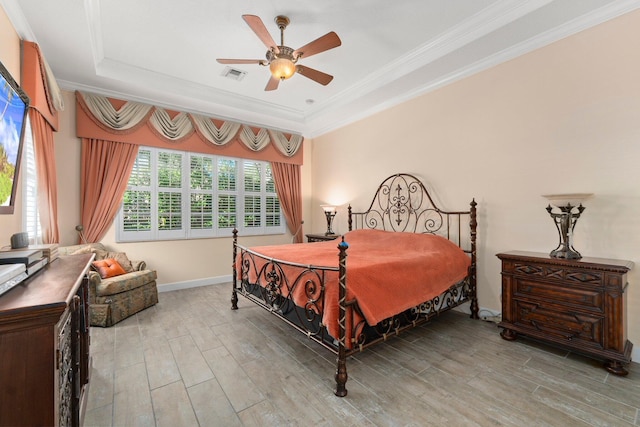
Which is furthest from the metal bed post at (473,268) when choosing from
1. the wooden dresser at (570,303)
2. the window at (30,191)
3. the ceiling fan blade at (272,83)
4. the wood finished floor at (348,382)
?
the window at (30,191)

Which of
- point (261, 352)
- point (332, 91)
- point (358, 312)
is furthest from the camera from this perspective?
point (332, 91)

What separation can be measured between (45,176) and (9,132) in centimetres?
178

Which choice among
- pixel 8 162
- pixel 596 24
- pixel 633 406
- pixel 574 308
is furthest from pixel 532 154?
pixel 8 162

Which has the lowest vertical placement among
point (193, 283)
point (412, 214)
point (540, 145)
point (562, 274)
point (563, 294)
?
point (193, 283)

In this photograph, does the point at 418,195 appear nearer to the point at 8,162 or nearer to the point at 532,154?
the point at 532,154

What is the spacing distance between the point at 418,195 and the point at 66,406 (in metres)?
3.82

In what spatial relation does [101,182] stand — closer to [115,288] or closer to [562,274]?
[115,288]

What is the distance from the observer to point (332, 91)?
4.31 meters

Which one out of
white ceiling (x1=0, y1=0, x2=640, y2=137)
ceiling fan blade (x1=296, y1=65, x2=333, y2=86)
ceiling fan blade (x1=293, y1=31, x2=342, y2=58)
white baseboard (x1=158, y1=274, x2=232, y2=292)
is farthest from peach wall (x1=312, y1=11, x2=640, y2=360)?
white baseboard (x1=158, y1=274, x2=232, y2=292)

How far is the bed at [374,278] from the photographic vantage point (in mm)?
1999

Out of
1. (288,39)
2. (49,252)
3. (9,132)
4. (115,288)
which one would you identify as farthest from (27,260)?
(288,39)

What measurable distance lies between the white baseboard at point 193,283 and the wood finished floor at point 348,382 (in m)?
1.40

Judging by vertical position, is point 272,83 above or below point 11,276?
above

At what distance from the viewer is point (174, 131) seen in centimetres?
437
